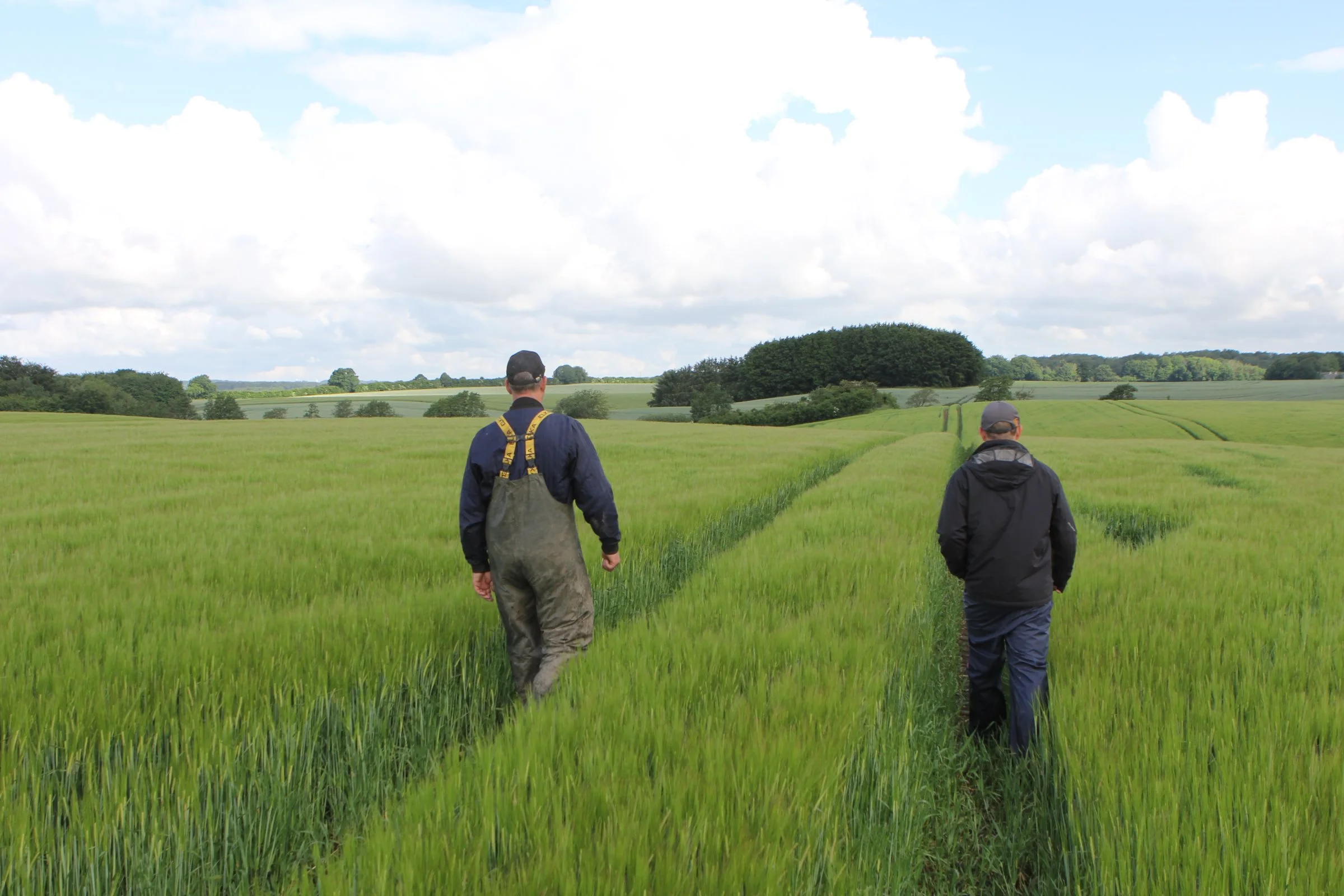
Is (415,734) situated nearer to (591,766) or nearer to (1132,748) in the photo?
(591,766)

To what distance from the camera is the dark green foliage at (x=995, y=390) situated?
78.0 meters

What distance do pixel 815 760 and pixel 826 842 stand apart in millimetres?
355

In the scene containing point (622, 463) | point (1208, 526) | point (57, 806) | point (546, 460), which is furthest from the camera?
point (622, 463)

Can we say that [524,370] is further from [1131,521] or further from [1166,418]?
[1166,418]

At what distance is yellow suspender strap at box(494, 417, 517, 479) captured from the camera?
411 centimetres

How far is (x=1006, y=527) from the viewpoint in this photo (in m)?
3.95

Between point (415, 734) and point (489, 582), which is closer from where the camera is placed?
point (415, 734)

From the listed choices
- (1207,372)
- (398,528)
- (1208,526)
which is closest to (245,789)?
(398,528)

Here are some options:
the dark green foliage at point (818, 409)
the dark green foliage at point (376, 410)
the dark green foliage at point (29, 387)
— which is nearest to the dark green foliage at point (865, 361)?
the dark green foliage at point (818, 409)

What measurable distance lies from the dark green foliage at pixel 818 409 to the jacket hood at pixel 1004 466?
71.4m

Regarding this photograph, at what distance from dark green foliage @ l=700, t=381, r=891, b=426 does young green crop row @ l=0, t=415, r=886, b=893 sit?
225 feet

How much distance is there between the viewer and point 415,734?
3.72m

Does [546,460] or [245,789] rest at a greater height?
[546,460]

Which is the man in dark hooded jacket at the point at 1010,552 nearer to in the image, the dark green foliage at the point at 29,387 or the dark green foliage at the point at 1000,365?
the dark green foliage at the point at 29,387
